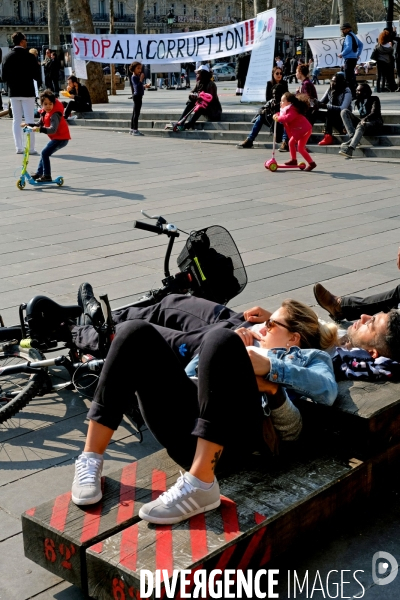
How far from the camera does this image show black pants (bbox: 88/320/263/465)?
9.59ft

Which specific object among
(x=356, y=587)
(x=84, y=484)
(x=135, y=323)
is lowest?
(x=356, y=587)

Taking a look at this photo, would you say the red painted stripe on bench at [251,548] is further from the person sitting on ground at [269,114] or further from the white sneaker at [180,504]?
the person sitting on ground at [269,114]

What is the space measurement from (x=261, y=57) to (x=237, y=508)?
17.4m

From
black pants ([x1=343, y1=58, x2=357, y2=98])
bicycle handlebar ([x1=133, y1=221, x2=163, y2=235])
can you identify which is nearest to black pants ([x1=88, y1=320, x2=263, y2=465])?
bicycle handlebar ([x1=133, y1=221, x2=163, y2=235])

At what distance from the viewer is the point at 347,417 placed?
3189 mm

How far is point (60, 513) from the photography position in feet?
9.33

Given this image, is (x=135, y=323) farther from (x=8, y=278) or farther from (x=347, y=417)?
(x=8, y=278)

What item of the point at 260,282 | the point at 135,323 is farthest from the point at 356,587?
the point at 260,282

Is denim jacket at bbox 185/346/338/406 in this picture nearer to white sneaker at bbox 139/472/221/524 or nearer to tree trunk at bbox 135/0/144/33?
white sneaker at bbox 139/472/221/524

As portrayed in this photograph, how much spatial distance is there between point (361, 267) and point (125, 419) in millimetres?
3505

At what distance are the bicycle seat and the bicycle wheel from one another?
0.18 m

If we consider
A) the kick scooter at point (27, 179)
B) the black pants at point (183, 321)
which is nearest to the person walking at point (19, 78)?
the kick scooter at point (27, 179)

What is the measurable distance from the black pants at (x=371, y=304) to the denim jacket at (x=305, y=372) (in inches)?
82.0

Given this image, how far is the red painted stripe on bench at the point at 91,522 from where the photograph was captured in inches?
106
